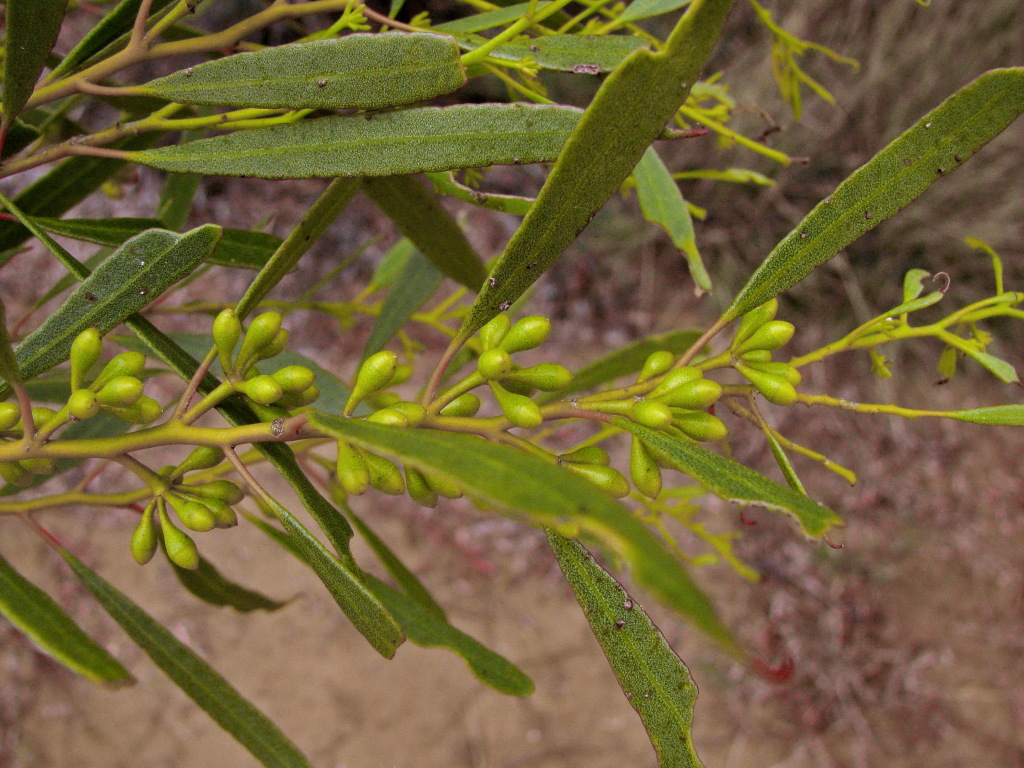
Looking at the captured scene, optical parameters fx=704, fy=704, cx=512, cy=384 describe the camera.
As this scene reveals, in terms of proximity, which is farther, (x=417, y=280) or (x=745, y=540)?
(x=745, y=540)

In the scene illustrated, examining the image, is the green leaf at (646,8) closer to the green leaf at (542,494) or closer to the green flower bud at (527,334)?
the green flower bud at (527,334)

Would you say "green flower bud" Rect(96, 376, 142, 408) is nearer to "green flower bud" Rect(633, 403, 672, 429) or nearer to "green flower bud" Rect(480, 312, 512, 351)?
"green flower bud" Rect(480, 312, 512, 351)

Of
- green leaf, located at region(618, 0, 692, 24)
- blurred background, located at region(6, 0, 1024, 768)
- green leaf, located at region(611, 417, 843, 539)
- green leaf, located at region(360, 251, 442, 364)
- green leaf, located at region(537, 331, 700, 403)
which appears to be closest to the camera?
green leaf, located at region(611, 417, 843, 539)

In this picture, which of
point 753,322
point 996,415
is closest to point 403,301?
point 753,322

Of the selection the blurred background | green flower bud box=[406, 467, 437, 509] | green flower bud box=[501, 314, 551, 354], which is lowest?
the blurred background

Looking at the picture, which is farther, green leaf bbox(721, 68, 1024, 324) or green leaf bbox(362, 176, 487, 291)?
green leaf bbox(362, 176, 487, 291)

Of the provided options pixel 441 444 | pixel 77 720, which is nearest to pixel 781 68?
pixel 441 444

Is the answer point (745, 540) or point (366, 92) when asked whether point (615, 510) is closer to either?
point (366, 92)

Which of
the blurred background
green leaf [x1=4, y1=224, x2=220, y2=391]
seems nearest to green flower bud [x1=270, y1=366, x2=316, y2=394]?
green leaf [x1=4, y1=224, x2=220, y2=391]
